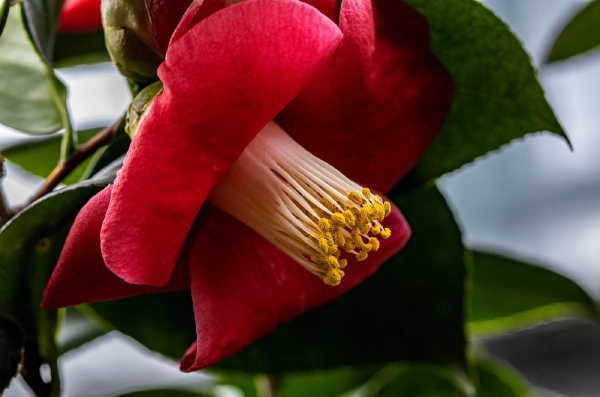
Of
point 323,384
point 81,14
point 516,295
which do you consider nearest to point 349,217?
point 81,14

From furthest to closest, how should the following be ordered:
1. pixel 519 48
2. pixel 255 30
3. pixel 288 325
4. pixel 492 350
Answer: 1. pixel 492 350
2. pixel 288 325
3. pixel 519 48
4. pixel 255 30

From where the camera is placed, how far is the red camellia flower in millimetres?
279

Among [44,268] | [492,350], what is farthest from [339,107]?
[492,350]

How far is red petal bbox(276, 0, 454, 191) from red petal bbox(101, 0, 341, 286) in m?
0.04

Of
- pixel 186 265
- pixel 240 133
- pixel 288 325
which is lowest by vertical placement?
pixel 288 325

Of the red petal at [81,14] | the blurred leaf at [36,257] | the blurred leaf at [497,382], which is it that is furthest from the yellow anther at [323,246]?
the blurred leaf at [497,382]

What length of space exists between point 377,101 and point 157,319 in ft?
0.77

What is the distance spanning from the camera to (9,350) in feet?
1.17

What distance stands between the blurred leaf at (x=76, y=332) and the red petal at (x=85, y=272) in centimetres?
37

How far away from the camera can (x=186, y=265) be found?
1.21 feet

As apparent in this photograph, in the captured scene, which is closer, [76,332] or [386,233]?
[386,233]

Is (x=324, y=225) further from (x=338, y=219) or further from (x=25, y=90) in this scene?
(x=25, y=90)

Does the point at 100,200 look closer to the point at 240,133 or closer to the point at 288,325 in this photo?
the point at 240,133

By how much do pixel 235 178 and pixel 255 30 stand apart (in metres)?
0.10
